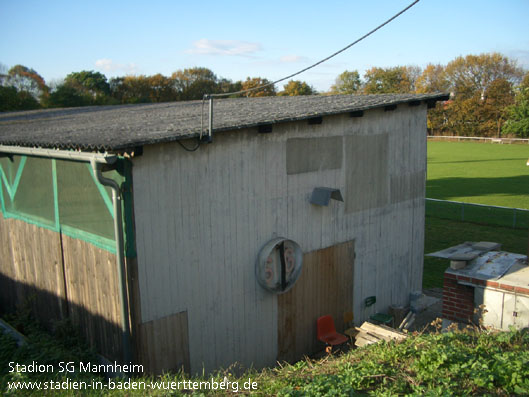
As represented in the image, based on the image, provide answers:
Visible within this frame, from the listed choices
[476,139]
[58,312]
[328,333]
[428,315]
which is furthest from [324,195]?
[476,139]

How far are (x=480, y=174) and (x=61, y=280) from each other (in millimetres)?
32537

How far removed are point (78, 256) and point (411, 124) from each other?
23.6 feet

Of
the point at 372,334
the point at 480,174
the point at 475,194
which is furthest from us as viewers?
the point at 480,174

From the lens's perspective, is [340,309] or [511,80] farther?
[511,80]

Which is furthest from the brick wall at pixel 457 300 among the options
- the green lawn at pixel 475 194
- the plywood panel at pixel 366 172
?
the green lawn at pixel 475 194

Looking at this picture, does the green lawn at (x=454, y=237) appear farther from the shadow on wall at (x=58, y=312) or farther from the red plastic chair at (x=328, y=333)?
the shadow on wall at (x=58, y=312)

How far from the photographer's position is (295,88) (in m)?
60.7

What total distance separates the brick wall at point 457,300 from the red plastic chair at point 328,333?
6.30 ft

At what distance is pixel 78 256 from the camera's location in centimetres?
711

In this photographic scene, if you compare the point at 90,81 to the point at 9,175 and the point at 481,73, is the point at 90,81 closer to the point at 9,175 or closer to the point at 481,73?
the point at 9,175

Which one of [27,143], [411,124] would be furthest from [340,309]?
[27,143]

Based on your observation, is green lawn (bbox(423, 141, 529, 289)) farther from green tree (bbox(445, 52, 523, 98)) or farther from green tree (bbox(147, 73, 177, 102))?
green tree (bbox(147, 73, 177, 102))

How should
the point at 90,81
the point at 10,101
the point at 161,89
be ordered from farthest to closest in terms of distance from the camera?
the point at 161,89 < the point at 90,81 < the point at 10,101

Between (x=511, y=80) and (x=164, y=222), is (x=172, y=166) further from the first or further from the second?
(x=511, y=80)
